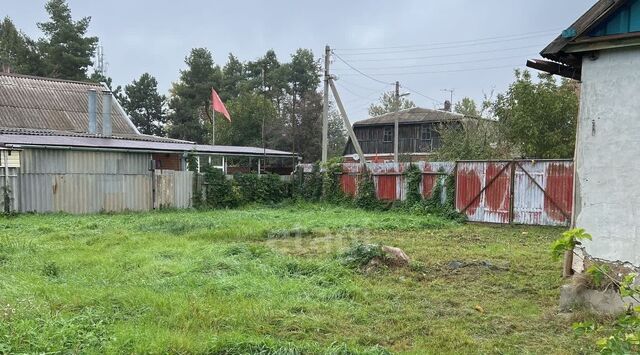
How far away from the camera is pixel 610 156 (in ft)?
16.4

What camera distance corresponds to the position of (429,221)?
13.7 metres

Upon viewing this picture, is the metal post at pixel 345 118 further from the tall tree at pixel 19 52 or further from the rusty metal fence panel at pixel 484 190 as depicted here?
the tall tree at pixel 19 52

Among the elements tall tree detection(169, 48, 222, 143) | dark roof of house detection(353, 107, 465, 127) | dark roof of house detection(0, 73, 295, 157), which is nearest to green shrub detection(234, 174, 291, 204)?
dark roof of house detection(0, 73, 295, 157)

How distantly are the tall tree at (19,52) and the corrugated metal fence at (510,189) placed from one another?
119 feet

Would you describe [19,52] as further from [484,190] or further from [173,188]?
[484,190]

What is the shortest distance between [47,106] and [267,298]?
1037 inches

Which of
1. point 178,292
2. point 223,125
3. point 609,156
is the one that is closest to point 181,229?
point 178,292

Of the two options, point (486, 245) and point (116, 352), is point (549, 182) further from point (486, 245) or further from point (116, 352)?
point (116, 352)

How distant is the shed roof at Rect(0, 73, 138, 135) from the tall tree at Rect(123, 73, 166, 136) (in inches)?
734

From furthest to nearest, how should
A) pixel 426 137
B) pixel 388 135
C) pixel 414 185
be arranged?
pixel 388 135
pixel 426 137
pixel 414 185

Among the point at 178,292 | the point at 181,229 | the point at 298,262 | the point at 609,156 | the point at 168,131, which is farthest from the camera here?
the point at 168,131

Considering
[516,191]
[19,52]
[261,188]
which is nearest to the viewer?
[516,191]

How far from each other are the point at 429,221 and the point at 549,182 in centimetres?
323

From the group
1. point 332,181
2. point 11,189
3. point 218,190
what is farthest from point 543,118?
point 11,189
